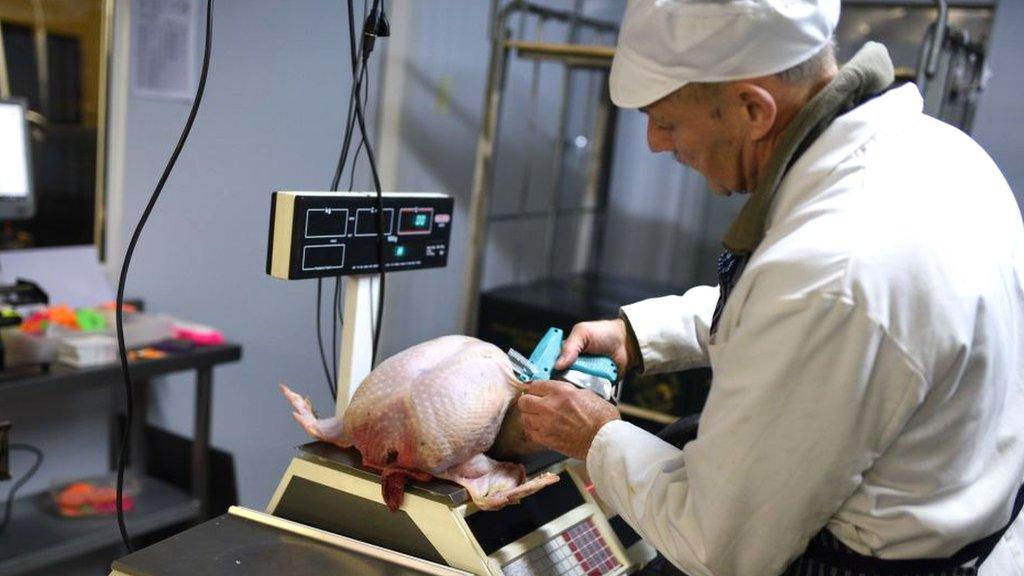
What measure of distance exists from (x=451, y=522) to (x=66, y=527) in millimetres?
1785

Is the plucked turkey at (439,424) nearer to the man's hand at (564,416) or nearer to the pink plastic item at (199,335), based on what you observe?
the man's hand at (564,416)

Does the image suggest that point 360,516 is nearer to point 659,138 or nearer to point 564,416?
point 564,416

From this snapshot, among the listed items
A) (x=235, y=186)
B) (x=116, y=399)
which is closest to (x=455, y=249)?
(x=235, y=186)

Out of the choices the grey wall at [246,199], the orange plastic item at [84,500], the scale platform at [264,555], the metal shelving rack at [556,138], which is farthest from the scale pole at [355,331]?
the orange plastic item at [84,500]

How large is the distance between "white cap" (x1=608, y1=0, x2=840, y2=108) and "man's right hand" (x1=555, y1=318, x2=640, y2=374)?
0.48 m

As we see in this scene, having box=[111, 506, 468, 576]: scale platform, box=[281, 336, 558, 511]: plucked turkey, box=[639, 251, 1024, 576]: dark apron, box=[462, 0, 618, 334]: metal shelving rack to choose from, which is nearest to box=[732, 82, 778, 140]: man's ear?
box=[639, 251, 1024, 576]: dark apron

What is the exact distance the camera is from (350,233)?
47.6 inches

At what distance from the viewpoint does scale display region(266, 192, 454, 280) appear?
1.13 meters

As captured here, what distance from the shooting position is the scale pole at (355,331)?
1276 mm

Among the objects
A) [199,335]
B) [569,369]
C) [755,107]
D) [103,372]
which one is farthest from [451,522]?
[199,335]

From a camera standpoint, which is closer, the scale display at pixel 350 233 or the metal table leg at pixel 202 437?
the scale display at pixel 350 233

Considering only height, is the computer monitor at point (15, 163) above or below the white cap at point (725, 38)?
below

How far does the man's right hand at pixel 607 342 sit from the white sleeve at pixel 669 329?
→ 0.02m

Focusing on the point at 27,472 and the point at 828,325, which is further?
the point at 27,472
